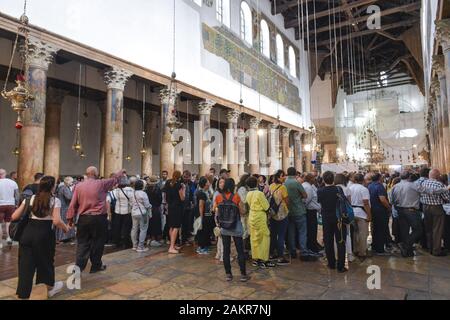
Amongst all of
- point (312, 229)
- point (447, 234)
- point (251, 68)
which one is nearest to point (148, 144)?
point (251, 68)

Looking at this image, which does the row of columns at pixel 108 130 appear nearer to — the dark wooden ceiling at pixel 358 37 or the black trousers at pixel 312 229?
the black trousers at pixel 312 229

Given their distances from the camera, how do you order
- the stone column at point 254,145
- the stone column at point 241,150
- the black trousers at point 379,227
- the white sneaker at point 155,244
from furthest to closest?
the stone column at point 254,145
the stone column at point 241,150
the white sneaker at point 155,244
the black trousers at point 379,227

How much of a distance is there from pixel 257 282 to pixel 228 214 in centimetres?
99

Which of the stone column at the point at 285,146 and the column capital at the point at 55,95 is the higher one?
the column capital at the point at 55,95

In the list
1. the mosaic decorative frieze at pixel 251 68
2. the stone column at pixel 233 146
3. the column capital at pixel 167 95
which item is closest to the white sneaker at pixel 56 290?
the column capital at pixel 167 95

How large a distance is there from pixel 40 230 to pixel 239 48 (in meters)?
15.3

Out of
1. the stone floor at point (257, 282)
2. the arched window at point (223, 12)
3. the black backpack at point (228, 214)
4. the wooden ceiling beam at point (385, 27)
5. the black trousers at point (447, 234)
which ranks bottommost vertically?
the stone floor at point (257, 282)

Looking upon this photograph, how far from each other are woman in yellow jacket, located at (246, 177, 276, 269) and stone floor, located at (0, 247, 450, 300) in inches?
10.1

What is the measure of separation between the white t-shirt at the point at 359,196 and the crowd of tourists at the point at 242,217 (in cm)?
2

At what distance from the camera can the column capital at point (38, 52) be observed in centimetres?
813

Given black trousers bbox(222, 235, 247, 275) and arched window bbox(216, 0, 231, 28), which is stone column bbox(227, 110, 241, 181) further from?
black trousers bbox(222, 235, 247, 275)

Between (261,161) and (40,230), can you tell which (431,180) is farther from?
(261,161)

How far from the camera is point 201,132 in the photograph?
14.5 meters

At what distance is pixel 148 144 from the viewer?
634 inches
